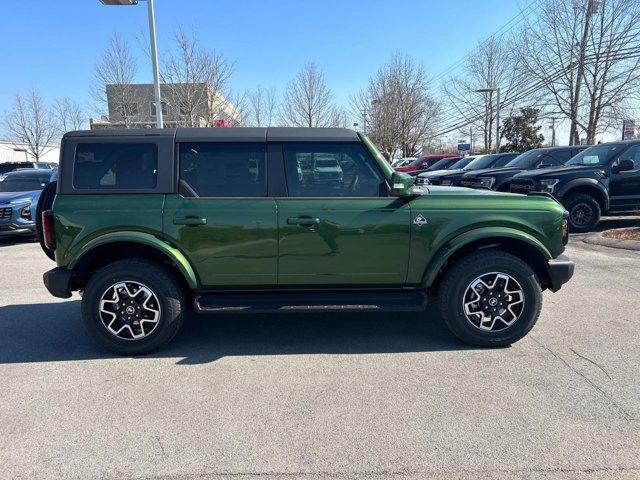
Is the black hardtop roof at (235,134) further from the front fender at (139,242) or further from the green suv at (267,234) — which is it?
the front fender at (139,242)

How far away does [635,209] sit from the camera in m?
10.1


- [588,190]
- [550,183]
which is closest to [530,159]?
[588,190]

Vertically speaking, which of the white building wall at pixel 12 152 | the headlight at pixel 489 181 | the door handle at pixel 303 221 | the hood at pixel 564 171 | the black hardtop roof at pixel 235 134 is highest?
the white building wall at pixel 12 152

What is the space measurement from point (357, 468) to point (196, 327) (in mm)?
2706

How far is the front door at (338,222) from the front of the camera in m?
3.94

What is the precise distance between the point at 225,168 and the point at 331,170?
0.94 meters

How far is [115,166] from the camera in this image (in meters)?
3.99

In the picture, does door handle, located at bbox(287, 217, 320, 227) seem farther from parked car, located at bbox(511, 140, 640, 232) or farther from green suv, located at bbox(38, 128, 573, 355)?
parked car, located at bbox(511, 140, 640, 232)

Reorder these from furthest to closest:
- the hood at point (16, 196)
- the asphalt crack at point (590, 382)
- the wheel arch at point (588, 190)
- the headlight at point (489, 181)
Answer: the headlight at point (489, 181)
the wheel arch at point (588, 190)
the hood at point (16, 196)
the asphalt crack at point (590, 382)

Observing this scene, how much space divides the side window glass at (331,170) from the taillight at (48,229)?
206 cm

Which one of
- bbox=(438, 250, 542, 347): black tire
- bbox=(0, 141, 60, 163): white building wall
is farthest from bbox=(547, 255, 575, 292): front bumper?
bbox=(0, 141, 60, 163): white building wall

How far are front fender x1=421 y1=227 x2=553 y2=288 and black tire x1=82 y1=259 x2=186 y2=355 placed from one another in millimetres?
2253

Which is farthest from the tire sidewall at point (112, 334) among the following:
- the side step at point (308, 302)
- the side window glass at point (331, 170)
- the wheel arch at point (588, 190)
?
the wheel arch at point (588, 190)

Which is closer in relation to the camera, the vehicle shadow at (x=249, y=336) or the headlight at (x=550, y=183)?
the vehicle shadow at (x=249, y=336)
